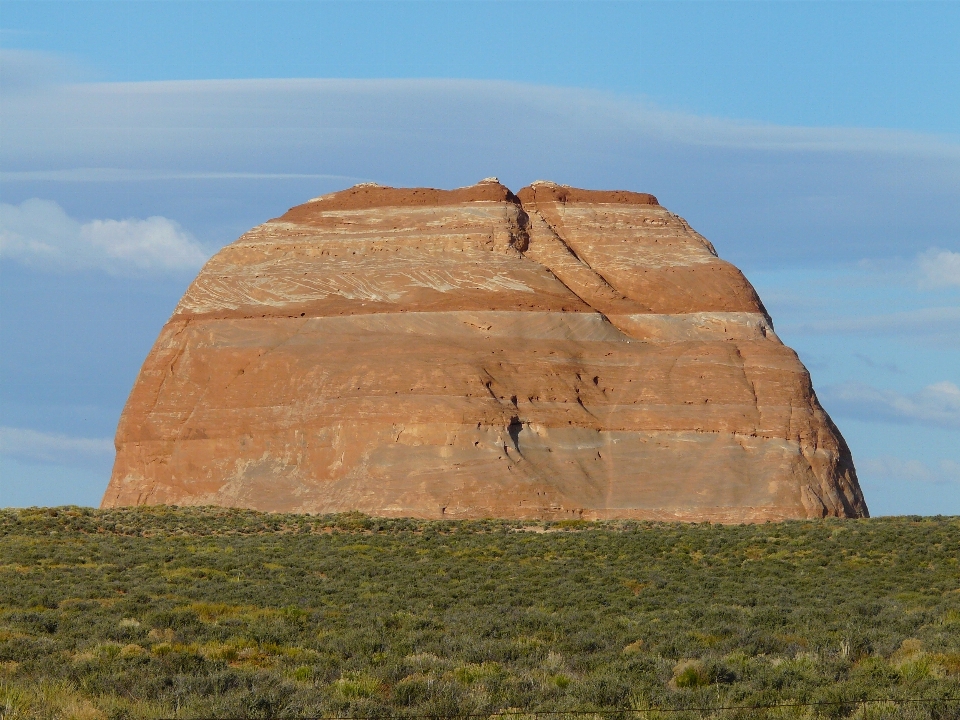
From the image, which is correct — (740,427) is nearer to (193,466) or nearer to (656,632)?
(193,466)

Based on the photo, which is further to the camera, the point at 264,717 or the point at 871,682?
the point at 871,682

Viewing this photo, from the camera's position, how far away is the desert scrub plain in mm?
14359

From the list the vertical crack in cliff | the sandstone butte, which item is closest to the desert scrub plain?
the sandstone butte

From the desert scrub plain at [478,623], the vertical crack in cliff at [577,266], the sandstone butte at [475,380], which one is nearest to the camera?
the desert scrub plain at [478,623]

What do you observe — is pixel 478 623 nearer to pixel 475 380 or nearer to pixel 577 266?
pixel 475 380

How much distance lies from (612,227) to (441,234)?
8866mm

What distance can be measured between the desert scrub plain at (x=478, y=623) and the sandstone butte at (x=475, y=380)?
823cm

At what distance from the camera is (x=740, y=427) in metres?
51.2

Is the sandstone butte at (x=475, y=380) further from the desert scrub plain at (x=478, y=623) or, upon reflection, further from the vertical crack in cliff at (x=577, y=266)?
the desert scrub plain at (x=478, y=623)

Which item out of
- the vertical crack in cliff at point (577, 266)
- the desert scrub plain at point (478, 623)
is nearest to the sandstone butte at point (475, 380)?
the vertical crack in cliff at point (577, 266)

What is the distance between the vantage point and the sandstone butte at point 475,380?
49.7m

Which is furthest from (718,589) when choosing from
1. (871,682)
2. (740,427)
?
(740,427)

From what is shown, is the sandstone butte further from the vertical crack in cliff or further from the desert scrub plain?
the desert scrub plain

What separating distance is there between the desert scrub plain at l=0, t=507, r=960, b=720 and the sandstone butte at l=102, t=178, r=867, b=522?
324 inches
